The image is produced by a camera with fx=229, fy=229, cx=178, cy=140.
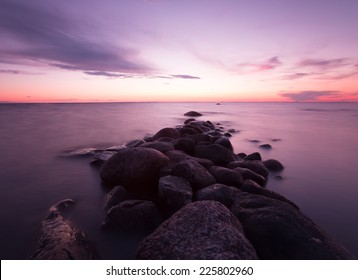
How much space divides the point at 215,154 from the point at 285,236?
472 cm

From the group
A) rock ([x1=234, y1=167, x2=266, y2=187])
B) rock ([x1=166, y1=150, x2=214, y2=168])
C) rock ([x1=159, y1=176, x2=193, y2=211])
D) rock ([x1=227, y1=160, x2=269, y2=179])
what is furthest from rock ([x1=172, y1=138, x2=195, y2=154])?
rock ([x1=159, y1=176, x2=193, y2=211])

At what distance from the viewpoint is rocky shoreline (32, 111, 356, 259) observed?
123 inches

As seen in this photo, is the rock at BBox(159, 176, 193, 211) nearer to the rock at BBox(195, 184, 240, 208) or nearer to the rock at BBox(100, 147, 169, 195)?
the rock at BBox(195, 184, 240, 208)

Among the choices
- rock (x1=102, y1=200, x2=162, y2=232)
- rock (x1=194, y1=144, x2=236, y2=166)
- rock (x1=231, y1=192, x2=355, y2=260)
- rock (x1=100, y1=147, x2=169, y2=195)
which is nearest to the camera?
rock (x1=231, y1=192, x2=355, y2=260)

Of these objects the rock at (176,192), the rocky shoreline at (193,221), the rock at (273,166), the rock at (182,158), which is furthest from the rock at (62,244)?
the rock at (273,166)

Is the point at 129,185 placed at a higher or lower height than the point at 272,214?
lower

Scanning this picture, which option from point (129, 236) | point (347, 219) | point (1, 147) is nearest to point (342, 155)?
point (347, 219)

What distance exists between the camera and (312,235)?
3.46 m

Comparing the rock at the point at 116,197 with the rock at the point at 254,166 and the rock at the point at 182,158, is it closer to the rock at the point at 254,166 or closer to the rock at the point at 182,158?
the rock at the point at 182,158

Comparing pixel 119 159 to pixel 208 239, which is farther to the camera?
pixel 119 159

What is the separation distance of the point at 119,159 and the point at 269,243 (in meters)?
4.40

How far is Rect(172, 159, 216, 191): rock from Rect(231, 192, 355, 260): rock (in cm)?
147

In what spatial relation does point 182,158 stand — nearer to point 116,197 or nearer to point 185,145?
point 185,145
